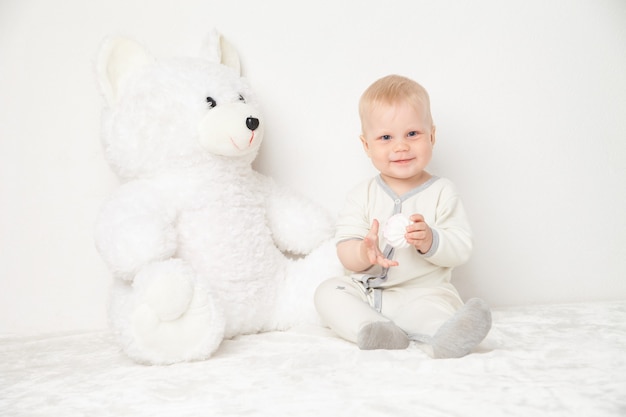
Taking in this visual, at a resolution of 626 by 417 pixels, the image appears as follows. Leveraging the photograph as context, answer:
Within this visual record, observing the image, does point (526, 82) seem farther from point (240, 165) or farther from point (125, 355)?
point (125, 355)

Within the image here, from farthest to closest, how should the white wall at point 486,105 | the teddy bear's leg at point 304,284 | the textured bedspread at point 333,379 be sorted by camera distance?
the white wall at point 486,105 → the teddy bear's leg at point 304,284 → the textured bedspread at point 333,379

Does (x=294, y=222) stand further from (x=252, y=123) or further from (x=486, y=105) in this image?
(x=486, y=105)

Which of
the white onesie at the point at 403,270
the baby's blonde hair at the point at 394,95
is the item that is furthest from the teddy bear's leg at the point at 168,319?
the baby's blonde hair at the point at 394,95

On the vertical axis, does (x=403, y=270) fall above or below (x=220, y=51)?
below

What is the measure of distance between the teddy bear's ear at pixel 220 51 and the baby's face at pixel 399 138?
37cm

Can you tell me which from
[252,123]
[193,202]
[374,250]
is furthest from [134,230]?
[374,250]

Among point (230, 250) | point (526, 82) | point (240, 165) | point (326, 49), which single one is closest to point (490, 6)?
point (526, 82)

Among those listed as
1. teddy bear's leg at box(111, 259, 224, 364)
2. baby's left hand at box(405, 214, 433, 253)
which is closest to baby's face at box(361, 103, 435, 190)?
baby's left hand at box(405, 214, 433, 253)

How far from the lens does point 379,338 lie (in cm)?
112

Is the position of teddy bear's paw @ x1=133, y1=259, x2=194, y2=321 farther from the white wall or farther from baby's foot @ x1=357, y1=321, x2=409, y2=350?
the white wall

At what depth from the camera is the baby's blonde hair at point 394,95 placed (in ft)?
4.23

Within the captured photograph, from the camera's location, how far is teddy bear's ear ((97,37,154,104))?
1315 millimetres

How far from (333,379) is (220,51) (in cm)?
83

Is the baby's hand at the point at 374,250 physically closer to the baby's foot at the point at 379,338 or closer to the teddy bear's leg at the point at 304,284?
the baby's foot at the point at 379,338
